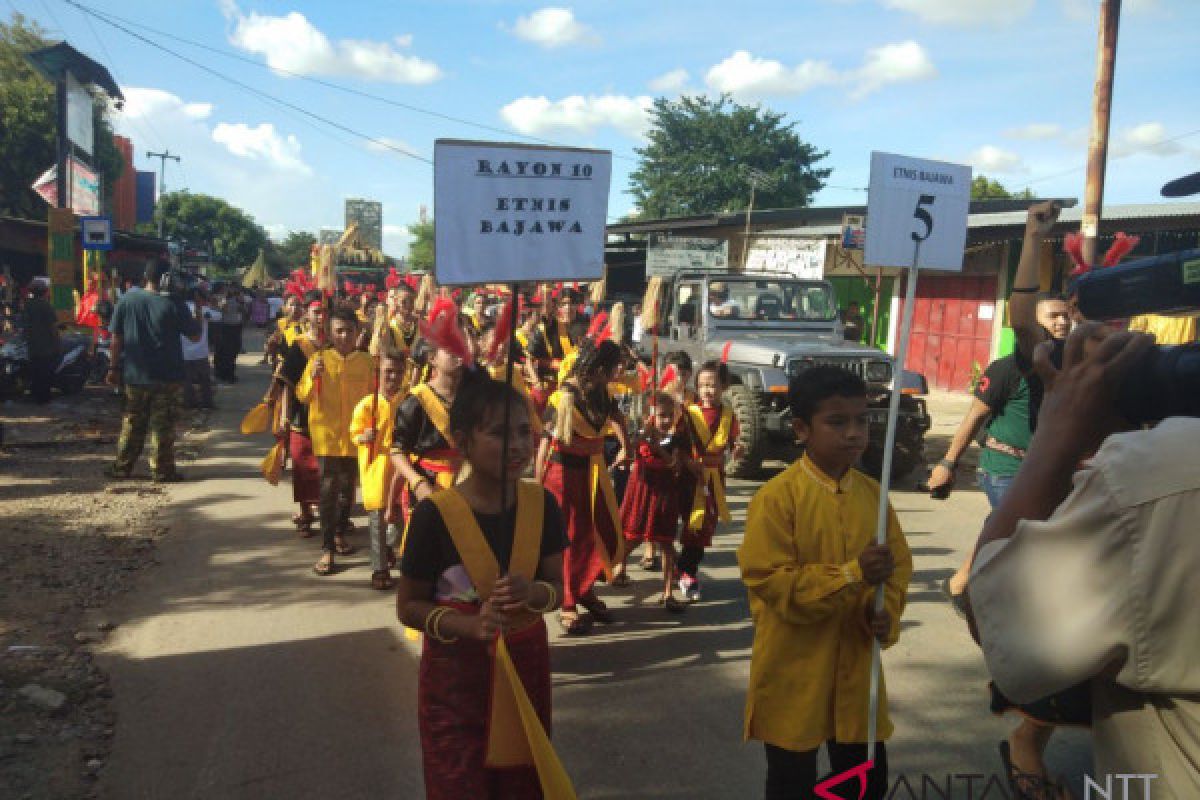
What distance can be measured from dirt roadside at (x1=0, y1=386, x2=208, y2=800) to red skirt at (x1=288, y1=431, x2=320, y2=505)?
1133 mm

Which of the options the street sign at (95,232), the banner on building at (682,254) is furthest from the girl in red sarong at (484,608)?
the banner on building at (682,254)

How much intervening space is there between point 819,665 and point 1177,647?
1647mm

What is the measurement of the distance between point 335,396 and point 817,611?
4799 mm

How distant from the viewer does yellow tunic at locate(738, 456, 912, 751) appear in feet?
8.87

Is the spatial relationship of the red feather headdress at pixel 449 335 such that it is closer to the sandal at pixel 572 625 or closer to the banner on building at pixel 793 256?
the sandal at pixel 572 625

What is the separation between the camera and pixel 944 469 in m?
5.39

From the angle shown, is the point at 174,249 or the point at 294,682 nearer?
the point at 294,682

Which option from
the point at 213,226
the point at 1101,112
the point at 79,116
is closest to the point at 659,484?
the point at 1101,112

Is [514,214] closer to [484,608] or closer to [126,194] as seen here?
[484,608]

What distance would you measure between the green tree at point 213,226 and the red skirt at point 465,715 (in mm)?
68148

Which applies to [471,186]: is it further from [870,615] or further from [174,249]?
[174,249]

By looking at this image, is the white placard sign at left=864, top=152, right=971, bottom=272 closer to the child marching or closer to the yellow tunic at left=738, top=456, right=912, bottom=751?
the yellow tunic at left=738, top=456, right=912, bottom=751

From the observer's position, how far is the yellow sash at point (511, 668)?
234 cm

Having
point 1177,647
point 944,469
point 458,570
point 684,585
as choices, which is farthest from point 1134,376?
point 684,585
